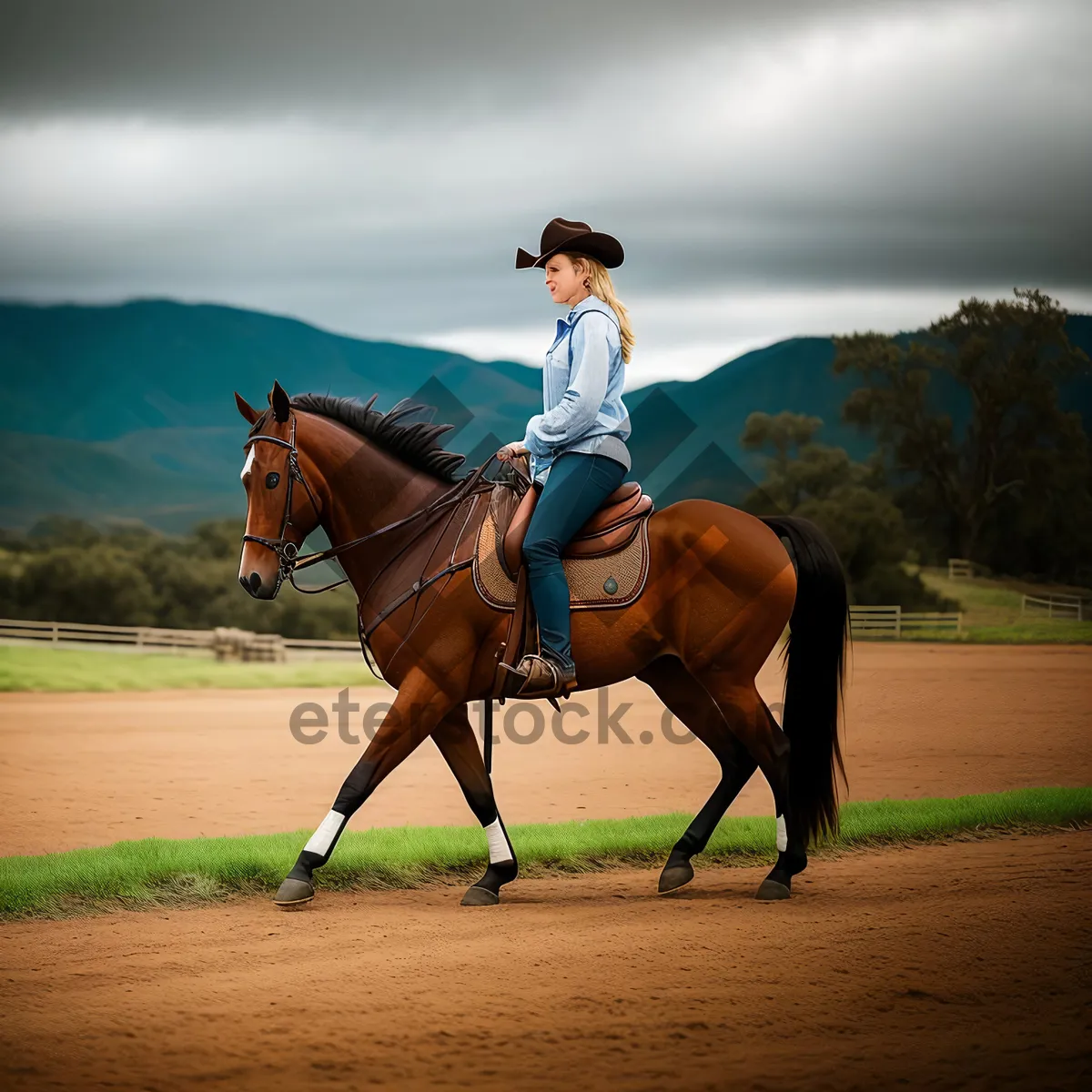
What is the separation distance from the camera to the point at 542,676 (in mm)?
5348

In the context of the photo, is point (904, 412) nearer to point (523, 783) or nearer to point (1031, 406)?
point (1031, 406)

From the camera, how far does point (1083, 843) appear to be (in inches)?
265

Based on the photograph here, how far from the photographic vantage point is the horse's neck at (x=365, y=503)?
5.62 meters

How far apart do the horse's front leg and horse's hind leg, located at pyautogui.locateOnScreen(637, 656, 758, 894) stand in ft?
3.85

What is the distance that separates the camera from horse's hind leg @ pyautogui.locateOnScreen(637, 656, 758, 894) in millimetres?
5773

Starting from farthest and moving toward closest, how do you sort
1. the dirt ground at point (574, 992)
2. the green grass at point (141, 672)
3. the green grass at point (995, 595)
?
the green grass at point (141, 672), the green grass at point (995, 595), the dirt ground at point (574, 992)

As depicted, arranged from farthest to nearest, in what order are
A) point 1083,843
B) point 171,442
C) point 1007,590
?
point 171,442, point 1007,590, point 1083,843

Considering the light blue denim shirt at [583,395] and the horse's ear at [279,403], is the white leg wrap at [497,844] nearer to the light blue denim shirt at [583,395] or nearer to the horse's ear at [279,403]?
the light blue denim shirt at [583,395]

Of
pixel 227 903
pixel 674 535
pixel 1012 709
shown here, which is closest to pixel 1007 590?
pixel 1012 709

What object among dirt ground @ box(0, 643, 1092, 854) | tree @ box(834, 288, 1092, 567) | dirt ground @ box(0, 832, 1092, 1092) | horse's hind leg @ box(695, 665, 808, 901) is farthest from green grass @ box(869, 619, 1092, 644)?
horse's hind leg @ box(695, 665, 808, 901)

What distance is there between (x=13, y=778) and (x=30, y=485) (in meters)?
16.2

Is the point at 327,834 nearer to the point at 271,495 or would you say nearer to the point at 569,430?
the point at 271,495

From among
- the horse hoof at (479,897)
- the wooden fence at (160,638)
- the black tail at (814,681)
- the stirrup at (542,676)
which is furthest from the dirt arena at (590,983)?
the wooden fence at (160,638)

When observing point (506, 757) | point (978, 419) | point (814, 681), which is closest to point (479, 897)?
point (814, 681)
